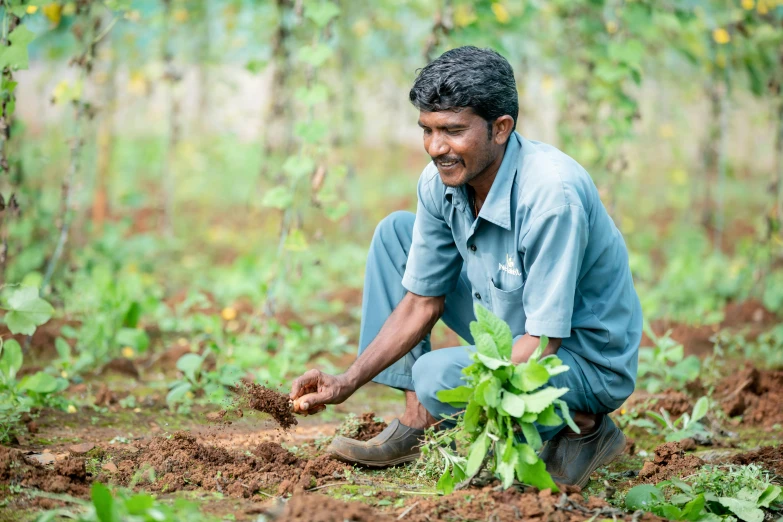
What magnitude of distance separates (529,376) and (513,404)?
0.09m

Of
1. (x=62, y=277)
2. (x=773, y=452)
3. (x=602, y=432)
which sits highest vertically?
(x=62, y=277)

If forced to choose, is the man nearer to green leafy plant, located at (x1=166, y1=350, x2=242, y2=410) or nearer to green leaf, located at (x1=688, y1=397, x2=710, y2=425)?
green leaf, located at (x1=688, y1=397, x2=710, y2=425)

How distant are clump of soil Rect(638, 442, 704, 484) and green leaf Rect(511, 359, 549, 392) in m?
0.84

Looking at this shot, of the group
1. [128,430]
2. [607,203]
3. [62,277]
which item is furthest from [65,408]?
[607,203]

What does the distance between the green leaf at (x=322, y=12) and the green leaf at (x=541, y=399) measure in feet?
8.41

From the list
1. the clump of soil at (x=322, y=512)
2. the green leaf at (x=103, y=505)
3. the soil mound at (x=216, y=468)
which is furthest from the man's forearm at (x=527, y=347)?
the green leaf at (x=103, y=505)

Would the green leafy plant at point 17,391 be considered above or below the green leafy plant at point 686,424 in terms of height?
above

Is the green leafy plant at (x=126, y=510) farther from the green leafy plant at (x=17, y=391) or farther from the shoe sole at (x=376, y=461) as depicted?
the green leafy plant at (x=17, y=391)

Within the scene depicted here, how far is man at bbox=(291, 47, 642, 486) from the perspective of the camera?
2.46 m

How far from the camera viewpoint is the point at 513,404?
2203 millimetres

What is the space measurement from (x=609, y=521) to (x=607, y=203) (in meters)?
3.17

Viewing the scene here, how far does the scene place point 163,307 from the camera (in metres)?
5.27

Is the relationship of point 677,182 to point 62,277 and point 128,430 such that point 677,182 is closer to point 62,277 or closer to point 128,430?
point 62,277

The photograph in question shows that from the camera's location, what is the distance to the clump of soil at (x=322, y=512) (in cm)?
210
